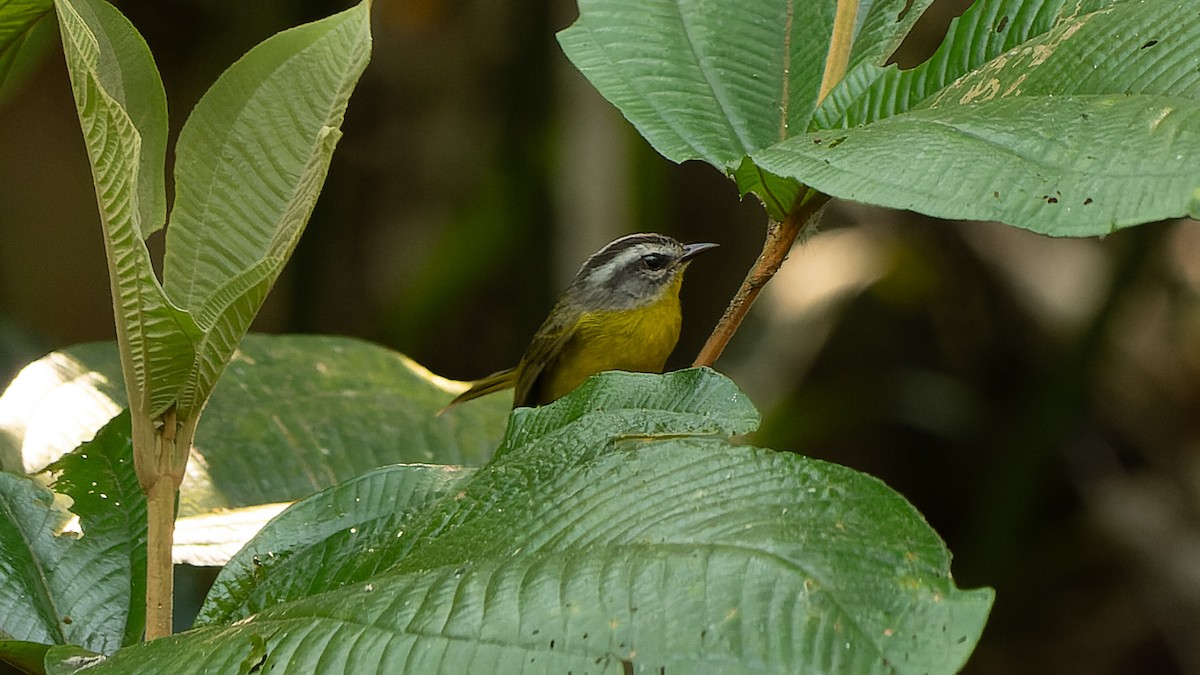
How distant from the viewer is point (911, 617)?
1.77 ft

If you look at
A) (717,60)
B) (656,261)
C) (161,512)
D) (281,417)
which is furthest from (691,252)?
(161,512)

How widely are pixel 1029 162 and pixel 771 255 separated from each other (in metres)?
0.28

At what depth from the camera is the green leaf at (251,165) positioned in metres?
0.73

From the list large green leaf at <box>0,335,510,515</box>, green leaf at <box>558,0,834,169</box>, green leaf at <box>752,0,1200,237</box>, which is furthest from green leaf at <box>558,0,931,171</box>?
large green leaf at <box>0,335,510,515</box>

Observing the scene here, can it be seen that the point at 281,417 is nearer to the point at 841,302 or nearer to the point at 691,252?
the point at 691,252

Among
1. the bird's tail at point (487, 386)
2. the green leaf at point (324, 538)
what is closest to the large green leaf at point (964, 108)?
the green leaf at point (324, 538)

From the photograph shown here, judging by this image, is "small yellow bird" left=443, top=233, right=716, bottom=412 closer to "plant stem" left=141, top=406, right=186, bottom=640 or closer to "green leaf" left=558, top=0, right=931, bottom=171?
"green leaf" left=558, top=0, right=931, bottom=171

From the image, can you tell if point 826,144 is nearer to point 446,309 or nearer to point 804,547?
point 804,547

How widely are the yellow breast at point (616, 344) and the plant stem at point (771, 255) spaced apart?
150 centimetres

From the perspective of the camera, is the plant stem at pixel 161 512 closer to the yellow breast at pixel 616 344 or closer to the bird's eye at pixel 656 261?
the yellow breast at pixel 616 344

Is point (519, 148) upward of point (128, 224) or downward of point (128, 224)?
downward

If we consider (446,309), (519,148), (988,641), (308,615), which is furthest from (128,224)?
(988,641)

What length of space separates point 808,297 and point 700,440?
3.03 metres

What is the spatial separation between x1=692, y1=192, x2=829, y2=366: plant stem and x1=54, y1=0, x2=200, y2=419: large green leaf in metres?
0.37
